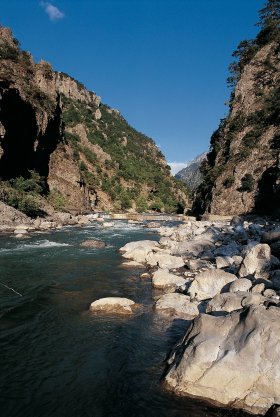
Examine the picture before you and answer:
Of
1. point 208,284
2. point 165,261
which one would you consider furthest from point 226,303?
point 165,261

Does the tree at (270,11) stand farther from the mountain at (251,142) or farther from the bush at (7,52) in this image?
the bush at (7,52)

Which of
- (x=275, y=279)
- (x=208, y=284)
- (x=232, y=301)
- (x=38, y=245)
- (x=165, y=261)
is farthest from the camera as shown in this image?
(x=38, y=245)

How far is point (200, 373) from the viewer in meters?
6.42

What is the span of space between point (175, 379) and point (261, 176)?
42.5m

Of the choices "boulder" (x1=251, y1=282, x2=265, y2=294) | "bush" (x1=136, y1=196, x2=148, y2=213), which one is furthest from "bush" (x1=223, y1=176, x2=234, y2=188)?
"boulder" (x1=251, y1=282, x2=265, y2=294)

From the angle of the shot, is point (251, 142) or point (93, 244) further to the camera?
point (251, 142)

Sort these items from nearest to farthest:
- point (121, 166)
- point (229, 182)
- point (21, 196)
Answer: point (21, 196)
point (229, 182)
point (121, 166)

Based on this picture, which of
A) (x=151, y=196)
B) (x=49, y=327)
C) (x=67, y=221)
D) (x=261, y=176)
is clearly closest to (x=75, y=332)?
(x=49, y=327)

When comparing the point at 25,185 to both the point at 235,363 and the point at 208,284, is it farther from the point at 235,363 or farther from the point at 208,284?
the point at 235,363

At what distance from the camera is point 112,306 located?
11211 millimetres

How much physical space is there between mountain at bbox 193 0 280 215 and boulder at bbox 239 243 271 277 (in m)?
27.4

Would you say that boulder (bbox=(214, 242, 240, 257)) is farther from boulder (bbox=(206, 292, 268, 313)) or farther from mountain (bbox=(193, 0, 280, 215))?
mountain (bbox=(193, 0, 280, 215))

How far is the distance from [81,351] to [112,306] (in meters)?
2.97

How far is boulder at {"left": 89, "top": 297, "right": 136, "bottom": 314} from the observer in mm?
11023
